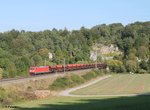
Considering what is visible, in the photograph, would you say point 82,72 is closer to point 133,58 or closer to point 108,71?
point 108,71

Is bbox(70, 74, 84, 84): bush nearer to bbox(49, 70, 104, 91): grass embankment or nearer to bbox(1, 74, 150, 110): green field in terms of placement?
bbox(49, 70, 104, 91): grass embankment

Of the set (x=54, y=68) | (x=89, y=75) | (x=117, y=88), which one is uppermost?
(x=54, y=68)

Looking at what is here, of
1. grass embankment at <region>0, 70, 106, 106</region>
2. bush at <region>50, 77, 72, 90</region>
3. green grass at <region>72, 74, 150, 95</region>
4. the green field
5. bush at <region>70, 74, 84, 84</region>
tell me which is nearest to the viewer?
the green field

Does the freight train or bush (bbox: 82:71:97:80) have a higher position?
the freight train

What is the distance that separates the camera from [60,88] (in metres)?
88.5

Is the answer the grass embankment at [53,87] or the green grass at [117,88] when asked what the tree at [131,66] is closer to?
the grass embankment at [53,87]

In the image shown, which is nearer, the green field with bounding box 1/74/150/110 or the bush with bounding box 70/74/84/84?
the green field with bounding box 1/74/150/110

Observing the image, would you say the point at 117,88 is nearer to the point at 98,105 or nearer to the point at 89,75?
the point at 89,75

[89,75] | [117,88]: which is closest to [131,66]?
[89,75]

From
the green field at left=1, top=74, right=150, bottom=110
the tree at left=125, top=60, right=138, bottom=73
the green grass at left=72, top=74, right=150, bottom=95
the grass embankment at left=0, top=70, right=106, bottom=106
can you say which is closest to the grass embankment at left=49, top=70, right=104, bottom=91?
the grass embankment at left=0, top=70, right=106, bottom=106

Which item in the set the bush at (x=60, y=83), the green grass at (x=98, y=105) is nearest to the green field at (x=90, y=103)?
the green grass at (x=98, y=105)

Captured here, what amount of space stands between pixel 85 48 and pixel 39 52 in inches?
1160

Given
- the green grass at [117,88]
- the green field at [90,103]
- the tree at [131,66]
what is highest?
the tree at [131,66]

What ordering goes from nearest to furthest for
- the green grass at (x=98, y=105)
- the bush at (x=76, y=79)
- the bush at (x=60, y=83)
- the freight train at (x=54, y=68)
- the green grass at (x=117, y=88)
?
the green grass at (x=98, y=105), the green grass at (x=117, y=88), the bush at (x=60, y=83), the freight train at (x=54, y=68), the bush at (x=76, y=79)
